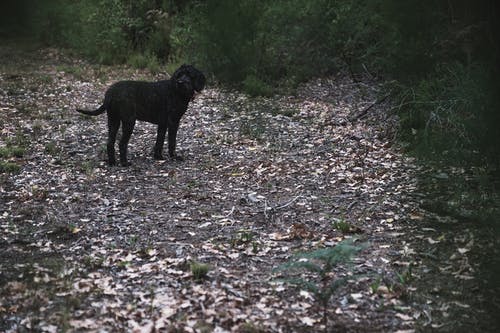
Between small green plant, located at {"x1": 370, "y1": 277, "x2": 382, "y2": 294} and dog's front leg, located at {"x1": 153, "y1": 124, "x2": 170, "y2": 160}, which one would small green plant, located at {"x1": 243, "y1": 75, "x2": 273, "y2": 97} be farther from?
small green plant, located at {"x1": 370, "y1": 277, "x2": 382, "y2": 294}

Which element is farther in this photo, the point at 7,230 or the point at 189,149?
the point at 189,149

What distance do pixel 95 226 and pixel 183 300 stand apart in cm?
231

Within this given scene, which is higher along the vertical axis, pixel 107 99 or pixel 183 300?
pixel 107 99

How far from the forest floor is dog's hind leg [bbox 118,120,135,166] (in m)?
0.23

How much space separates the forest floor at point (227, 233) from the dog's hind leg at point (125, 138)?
0.23 m

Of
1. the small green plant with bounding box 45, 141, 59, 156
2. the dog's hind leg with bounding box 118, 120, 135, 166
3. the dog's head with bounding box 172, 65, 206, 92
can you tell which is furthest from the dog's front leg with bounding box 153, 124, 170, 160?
the small green plant with bounding box 45, 141, 59, 156

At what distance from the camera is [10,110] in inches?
508

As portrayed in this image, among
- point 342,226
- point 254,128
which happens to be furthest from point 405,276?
point 254,128

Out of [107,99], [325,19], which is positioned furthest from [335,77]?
[107,99]

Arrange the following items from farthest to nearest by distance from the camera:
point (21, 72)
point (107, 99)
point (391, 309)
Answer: point (21, 72)
point (107, 99)
point (391, 309)

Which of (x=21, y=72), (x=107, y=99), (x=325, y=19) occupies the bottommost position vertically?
(x=21, y=72)

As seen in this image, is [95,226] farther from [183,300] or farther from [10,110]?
[10,110]

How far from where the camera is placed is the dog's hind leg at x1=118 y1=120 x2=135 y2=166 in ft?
28.8

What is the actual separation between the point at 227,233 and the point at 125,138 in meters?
3.33
